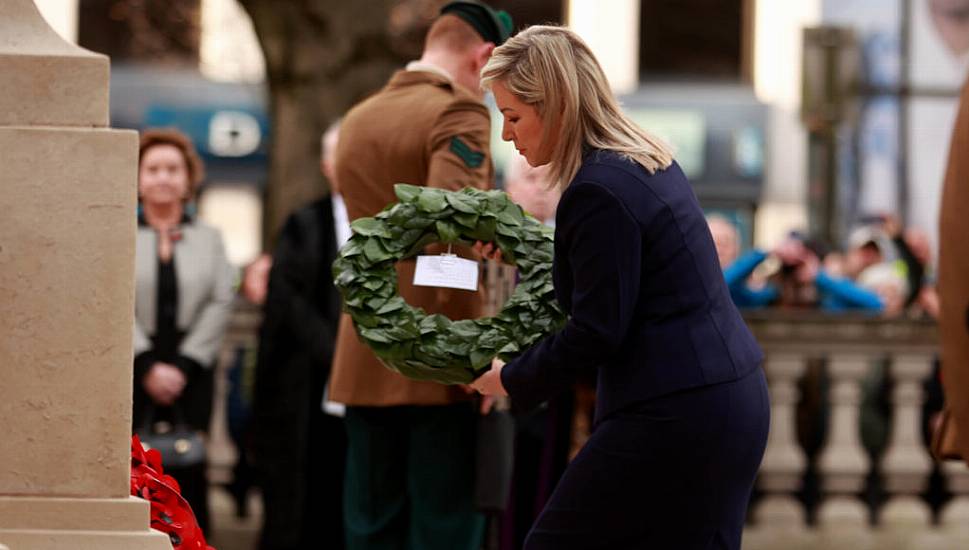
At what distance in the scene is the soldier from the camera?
640 centimetres

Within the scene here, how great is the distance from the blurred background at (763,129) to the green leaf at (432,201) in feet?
13.4

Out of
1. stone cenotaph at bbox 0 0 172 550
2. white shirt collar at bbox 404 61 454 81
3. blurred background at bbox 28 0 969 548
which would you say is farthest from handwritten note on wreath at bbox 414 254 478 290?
blurred background at bbox 28 0 969 548

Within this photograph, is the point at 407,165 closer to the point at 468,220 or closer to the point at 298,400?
the point at 468,220

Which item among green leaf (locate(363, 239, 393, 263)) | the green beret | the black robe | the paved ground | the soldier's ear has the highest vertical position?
the green beret

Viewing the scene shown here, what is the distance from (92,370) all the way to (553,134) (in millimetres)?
1258

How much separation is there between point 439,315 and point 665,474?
1126 mm

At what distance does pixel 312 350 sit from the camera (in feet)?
27.9

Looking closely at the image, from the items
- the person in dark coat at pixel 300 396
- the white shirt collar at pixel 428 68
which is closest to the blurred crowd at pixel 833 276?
the person in dark coat at pixel 300 396

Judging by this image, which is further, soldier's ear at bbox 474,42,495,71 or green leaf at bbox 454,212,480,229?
soldier's ear at bbox 474,42,495,71

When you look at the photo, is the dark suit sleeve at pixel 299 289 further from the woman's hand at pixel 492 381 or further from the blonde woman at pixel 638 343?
the blonde woman at pixel 638 343

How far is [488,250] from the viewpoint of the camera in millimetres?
5934

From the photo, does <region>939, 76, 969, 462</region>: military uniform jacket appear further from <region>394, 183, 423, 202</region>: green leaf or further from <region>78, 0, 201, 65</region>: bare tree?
<region>78, 0, 201, 65</region>: bare tree

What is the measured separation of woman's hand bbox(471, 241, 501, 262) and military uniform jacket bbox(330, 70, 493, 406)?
1.08 feet

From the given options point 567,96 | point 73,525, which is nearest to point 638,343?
point 567,96
